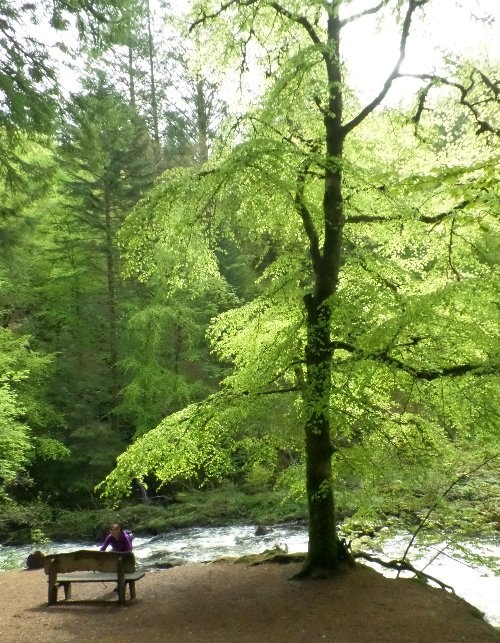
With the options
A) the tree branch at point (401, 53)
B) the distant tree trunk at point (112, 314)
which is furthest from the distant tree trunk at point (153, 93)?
the tree branch at point (401, 53)

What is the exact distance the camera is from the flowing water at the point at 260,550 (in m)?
10.3

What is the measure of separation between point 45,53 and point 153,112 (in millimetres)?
20380

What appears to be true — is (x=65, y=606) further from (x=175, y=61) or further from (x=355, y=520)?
(x=175, y=61)

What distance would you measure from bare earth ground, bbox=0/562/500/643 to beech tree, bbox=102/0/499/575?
3.07ft

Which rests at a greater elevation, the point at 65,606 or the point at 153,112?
the point at 153,112

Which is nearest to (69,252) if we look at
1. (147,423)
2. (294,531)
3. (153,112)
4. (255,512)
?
(147,423)

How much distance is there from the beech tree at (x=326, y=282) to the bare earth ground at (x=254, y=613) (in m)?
0.94

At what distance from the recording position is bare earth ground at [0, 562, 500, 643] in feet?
19.6

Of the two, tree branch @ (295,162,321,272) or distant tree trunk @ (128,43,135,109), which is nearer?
tree branch @ (295,162,321,272)

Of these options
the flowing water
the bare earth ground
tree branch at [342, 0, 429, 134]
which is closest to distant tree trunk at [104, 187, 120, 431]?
the flowing water

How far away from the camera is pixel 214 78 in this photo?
9.78 metres

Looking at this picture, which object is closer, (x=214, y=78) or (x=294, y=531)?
(x=214, y=78)

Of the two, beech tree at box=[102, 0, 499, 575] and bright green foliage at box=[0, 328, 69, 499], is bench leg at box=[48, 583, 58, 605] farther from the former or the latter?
bright green foliage at box=[0, 328, 69, 499]

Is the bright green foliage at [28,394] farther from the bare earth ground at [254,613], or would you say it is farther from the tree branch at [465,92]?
the tree branch at [465,92]
